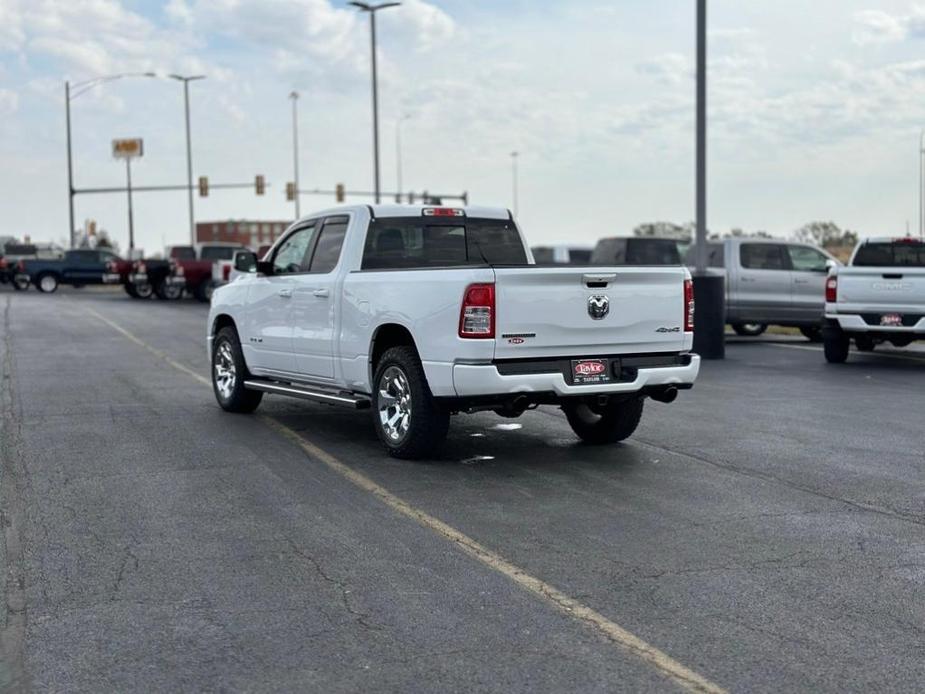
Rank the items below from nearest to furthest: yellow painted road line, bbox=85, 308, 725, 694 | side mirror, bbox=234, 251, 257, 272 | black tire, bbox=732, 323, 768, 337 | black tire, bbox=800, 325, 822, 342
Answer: yellow painted road line, bbox=85, 308, 725, 694
side mirror, bbox=234, 251, 257, 272
black tire, bbox=800, 325, 822, 342
black tire, bbox=732, 323, 768, 337

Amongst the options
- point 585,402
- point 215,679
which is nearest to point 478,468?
point 585,402

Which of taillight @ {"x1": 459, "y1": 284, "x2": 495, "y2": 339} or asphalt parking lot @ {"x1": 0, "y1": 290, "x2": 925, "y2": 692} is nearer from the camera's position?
asphalt parking lot @ {"x1": 0, "y1": 290, "x2": 925, "y2": 692}

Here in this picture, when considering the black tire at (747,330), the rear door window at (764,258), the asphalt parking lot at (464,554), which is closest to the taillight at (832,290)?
the rear door window at (764,258)

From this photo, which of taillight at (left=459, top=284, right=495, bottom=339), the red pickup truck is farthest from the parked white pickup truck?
the red pickup truck

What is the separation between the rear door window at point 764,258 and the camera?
22.3 meters

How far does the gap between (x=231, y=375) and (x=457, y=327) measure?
4.36m

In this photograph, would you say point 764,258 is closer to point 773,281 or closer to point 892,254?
point 773,281

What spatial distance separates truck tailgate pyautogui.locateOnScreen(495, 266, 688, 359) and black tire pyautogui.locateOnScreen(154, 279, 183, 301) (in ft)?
116

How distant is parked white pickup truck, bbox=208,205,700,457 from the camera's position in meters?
8.59

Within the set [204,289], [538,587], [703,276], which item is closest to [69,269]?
[204,289]

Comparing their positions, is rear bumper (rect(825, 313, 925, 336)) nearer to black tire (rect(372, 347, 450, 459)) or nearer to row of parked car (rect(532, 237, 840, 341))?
row of parked car (rect(532, 237, 840, 341))

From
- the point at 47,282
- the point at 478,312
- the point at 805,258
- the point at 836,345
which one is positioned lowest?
the point at 836,345

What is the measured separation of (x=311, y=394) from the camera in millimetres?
10594

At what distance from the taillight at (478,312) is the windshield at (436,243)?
1.77 m
